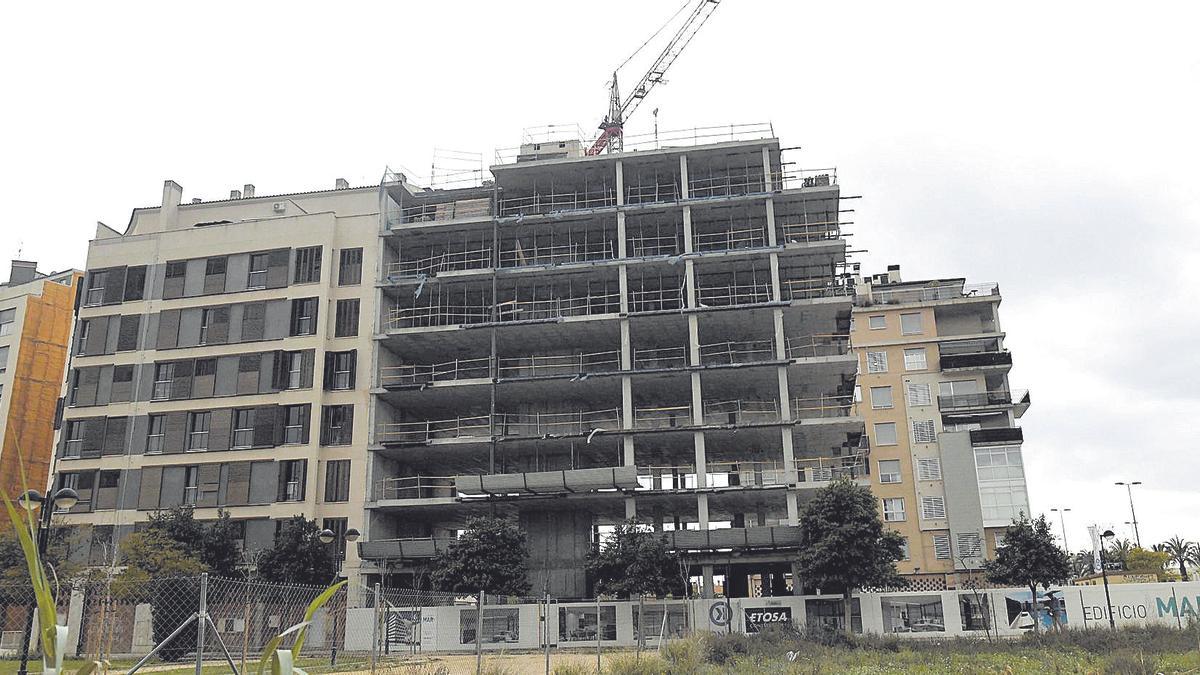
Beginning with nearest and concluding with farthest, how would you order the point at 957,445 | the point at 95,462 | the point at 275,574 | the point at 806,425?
the point at 275,574 < the point at 806,425 < the point at 95,462 < the point at 957,445

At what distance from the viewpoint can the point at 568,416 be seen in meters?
53.2

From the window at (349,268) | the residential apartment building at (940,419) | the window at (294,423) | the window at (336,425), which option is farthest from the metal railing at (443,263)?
the residential apartment building at (940,419)

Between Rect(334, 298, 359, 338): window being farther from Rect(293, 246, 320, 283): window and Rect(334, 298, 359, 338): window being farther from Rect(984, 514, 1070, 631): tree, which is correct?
Rect(984, 514, 1070, 631): tree

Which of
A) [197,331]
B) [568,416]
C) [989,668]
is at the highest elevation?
[197,331]

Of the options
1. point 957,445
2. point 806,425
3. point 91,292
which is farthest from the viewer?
point 957,445

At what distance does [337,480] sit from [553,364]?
517 inches

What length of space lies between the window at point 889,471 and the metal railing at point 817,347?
1737 cm

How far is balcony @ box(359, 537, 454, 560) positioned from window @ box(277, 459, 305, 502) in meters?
4.60

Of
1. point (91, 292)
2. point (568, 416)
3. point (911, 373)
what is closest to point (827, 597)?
point (568, 416)

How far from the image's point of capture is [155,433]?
171 ft

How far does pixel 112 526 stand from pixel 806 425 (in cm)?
3628

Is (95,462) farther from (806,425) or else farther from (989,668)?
(989,668)

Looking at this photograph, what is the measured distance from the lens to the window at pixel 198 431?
169ft

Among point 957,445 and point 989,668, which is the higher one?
point 957,445
